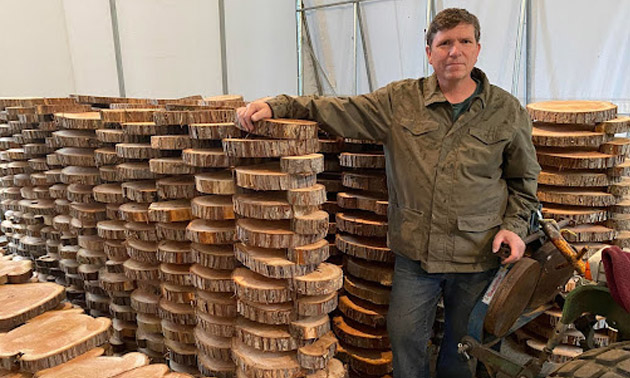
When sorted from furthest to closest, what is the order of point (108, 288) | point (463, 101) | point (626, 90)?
1. point (626, 90)
2. point (108, 288)
3. point (463, 101)

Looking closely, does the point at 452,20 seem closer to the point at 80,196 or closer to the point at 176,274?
the point at 176,274

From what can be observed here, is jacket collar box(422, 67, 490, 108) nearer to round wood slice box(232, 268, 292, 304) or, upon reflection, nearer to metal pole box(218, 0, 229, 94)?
round wood slice box(232, 268, 292, 304)

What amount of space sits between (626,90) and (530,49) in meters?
1.03

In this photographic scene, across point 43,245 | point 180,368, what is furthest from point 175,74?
point 180,368

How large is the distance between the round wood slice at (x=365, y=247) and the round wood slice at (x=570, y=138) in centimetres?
110

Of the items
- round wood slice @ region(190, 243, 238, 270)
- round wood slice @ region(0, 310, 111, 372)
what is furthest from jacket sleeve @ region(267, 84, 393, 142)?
round wood slice @ region(0, 310, 111, 372)

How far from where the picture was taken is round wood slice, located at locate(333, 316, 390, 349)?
2689 mm

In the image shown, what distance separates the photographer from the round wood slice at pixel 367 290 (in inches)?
104

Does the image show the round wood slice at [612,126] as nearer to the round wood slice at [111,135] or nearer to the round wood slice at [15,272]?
the round wood slice at [111,135]

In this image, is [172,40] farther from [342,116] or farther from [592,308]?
[592,308]

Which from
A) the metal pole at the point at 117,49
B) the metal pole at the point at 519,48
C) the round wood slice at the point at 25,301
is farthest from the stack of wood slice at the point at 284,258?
the metal pole at the point at 117,49

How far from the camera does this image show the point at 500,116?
6.79 feet

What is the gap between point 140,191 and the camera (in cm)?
257

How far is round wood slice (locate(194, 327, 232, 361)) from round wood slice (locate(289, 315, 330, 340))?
0.47 metres
